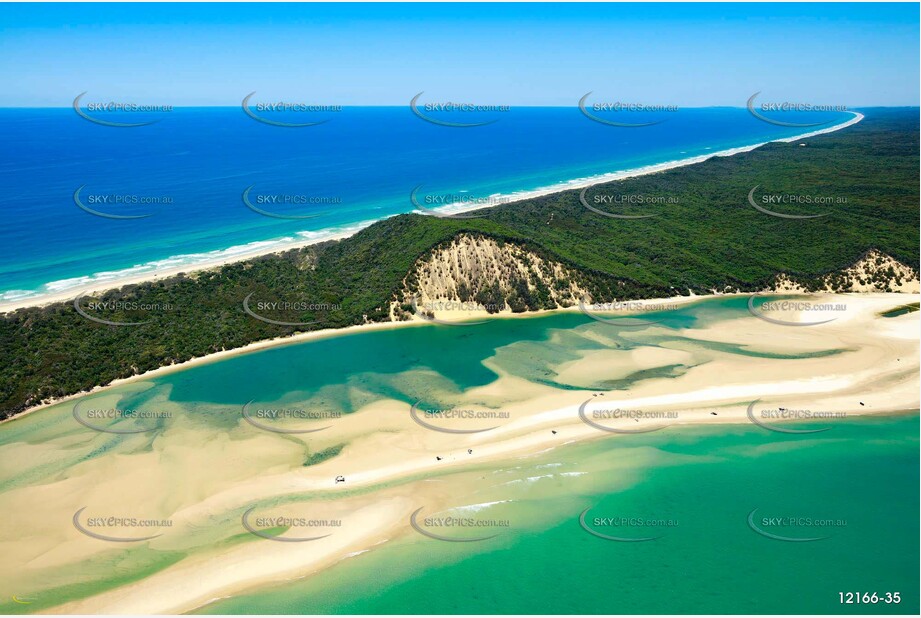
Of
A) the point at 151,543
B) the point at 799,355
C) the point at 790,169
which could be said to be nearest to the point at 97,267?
the point at 151,543

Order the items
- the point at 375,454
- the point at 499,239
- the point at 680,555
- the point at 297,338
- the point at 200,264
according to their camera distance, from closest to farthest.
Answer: the point at 680,555, the point at 375,454, the point at 297,338, the point at 499,239, the point at 200,264

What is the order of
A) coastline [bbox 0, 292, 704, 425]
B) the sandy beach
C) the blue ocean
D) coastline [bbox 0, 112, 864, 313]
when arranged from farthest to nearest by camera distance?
the blue ocean, coastline [bbox 0, 112, 864, 313], coastline [bbox 0, 292, 704, 425], the sandy beach

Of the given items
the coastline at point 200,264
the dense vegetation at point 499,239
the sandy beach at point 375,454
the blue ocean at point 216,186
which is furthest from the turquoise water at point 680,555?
the blue ocean at point 216,186

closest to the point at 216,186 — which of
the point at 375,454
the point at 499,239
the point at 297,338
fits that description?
the point at 297,338

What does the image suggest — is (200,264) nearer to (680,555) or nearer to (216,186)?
(216,186)

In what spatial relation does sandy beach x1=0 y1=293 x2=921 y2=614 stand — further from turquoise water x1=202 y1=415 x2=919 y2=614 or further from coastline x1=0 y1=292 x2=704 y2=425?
coastline x1=0 y1=292 x2=704 y2=425

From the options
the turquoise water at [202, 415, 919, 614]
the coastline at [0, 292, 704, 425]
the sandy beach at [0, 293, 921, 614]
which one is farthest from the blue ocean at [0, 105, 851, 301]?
the turquoise water at [202, 415, 919, 614]
